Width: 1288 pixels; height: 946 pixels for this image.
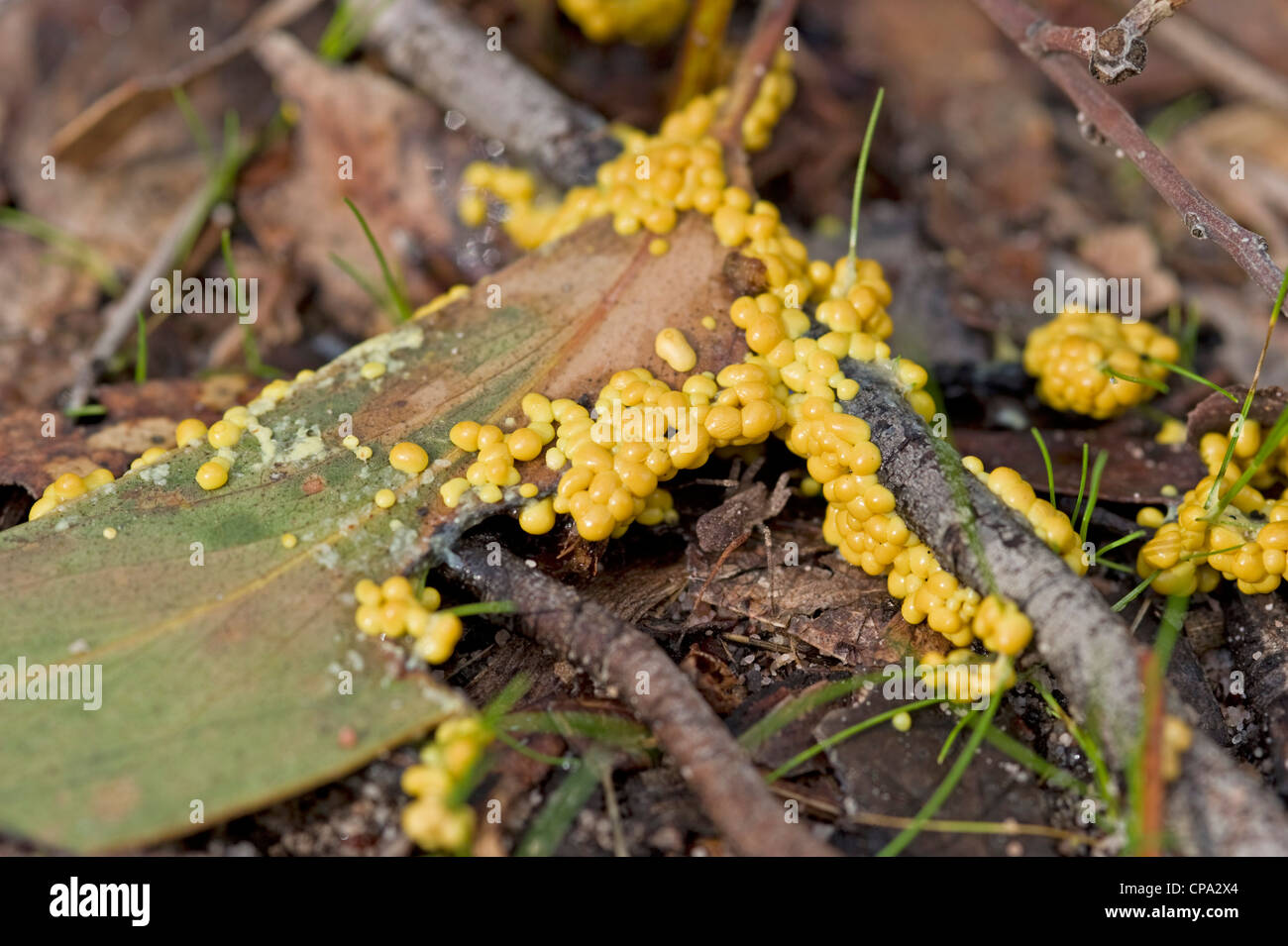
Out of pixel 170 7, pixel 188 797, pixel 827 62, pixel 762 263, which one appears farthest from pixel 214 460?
pixel 827 62

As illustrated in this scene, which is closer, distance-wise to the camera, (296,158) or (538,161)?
(538,161)

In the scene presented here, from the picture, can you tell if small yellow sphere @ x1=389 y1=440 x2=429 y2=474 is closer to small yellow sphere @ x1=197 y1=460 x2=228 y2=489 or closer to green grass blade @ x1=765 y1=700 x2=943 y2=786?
small yellow sphere @ x1=197 y1=460 x2=228 y2=489

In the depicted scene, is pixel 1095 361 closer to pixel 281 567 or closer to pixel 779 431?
pixel 779 431

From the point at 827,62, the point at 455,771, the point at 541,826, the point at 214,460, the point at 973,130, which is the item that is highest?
the point at 827,62

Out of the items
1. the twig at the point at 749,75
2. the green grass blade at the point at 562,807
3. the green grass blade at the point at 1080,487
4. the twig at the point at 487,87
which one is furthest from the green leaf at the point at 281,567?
the green grass blade at the point at 1080,487

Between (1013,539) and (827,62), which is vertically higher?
(827,62)

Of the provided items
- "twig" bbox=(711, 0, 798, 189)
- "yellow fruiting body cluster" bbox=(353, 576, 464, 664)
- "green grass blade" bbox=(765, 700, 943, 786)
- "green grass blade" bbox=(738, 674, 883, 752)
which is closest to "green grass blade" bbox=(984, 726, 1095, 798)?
"green grass blade" bbox=(765, 700, 943, 786)

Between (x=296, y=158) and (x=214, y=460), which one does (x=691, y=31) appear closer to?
(x=296, y=158)
